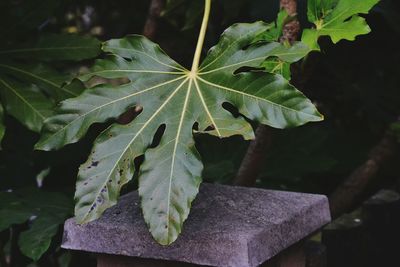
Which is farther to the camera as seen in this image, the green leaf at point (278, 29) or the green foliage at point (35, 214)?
the green foliage at point (35, 214)

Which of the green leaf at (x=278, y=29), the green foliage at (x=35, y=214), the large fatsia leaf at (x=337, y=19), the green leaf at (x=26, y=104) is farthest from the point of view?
the green leaf at (x=26, y=104)

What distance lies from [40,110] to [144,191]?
2.52 ft

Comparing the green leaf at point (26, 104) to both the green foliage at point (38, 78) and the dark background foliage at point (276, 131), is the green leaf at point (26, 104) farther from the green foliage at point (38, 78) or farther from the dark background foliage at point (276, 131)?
the dark background foliage at point (276, 131)

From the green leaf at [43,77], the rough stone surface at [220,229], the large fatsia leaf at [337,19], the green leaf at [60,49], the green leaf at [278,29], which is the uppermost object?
the large fatsia leaf at [337,19]

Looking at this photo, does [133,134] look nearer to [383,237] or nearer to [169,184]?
[169,184]

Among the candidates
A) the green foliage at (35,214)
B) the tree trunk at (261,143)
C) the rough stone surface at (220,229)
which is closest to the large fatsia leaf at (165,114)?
the rough stone surface at (220,229)

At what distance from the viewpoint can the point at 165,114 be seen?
114 centimetres

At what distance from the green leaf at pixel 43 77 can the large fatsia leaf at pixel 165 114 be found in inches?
21.2

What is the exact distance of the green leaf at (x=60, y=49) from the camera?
183cm

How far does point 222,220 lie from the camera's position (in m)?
1.02

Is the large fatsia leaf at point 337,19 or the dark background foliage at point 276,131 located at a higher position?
the large fatsia leaf at point 337,19

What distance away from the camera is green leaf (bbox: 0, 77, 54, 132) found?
169cm

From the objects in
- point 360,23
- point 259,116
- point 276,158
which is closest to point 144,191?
point 259,116

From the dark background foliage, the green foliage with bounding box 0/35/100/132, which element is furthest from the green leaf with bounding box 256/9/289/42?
the green foliage with bounding box 0/35/100/132
